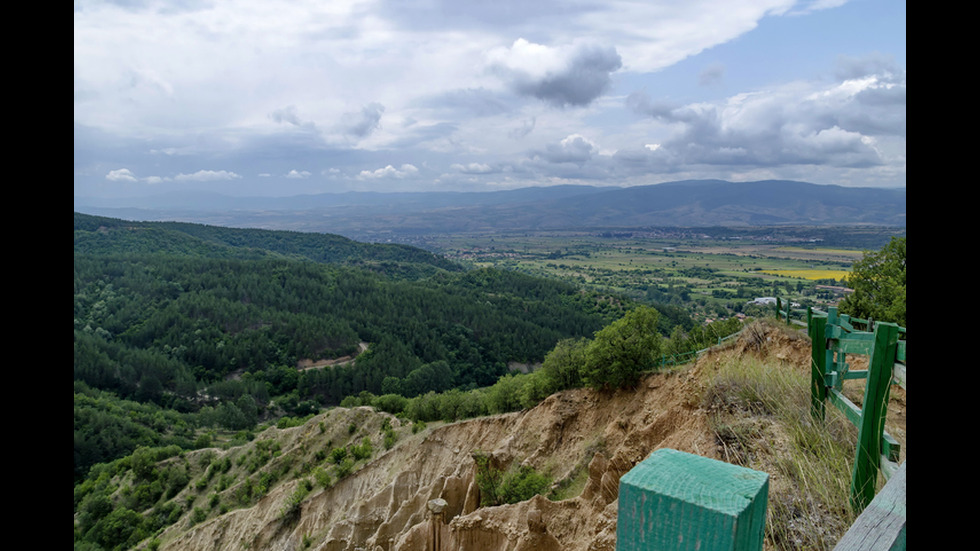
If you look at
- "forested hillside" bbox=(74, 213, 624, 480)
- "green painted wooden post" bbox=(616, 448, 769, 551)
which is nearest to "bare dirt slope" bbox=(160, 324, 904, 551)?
"green painted wooden post" bbox=(616, 448, 769, 551)

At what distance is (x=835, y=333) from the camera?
5.11 metres

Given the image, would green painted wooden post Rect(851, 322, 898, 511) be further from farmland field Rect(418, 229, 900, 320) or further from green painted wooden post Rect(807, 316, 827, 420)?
farmland field Rect(418, 229, 900, 320)

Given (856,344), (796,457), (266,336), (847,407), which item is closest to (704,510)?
(796,457)

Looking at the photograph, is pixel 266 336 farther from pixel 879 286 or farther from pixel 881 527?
pixel 881 527

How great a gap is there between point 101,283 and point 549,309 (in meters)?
95.9

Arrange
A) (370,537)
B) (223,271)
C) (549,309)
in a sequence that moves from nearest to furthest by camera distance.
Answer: (370,537)
(549,309)
(223,271)

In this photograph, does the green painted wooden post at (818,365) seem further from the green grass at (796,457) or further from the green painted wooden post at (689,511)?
the green painted wooden post at (689,511)

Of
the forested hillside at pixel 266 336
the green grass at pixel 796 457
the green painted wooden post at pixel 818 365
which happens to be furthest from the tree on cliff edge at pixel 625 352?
the forested hillside at pixel 266 336

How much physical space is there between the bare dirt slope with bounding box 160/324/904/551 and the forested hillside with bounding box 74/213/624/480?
4310 centimetres

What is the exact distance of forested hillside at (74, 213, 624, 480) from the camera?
238 ft

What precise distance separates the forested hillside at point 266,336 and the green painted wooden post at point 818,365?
68.9m

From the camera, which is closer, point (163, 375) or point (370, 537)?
point (370, 537)
